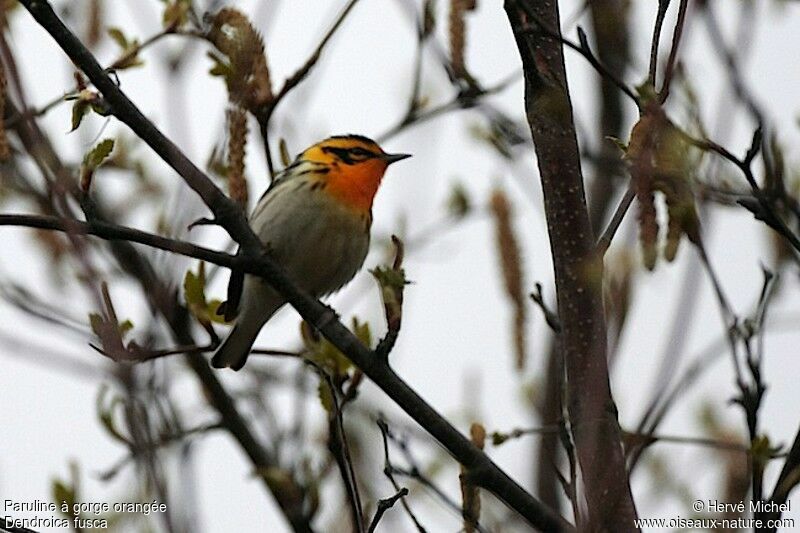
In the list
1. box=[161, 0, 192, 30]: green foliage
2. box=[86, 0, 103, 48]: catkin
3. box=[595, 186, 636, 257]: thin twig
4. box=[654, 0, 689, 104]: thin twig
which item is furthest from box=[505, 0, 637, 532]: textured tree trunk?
box=[86, 0, 103, 48]: catkin

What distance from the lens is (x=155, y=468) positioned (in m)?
1.94

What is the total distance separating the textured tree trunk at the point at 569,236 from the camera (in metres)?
2.80

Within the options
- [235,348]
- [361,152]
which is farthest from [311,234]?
[361,152]

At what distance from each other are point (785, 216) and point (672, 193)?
0.45 metres

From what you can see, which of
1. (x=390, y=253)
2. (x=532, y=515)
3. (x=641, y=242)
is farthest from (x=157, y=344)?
(x=390, y=253)

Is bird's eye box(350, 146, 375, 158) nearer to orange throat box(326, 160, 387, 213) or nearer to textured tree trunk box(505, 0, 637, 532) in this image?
orange throat box(326, 160, 387, 213)

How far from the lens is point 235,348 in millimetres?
4445

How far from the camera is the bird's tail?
4.37 metres

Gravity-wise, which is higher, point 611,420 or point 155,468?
point 611,420

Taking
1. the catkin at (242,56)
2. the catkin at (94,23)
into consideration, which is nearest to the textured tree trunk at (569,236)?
the catkin at (242,56)

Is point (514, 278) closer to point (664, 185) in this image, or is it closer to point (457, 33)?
point (457, 33)

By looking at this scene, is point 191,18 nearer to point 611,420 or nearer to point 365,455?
point 365,455

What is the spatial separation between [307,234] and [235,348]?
1.61 feet

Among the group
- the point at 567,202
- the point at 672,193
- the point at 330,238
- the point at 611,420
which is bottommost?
the point at 611,420
